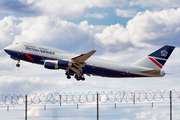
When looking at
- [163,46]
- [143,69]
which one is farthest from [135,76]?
[163,46]

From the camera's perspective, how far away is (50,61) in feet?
178

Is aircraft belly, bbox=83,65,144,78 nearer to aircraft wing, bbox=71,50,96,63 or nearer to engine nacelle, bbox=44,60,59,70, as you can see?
aircraft wing, bbox=71,50,96,63

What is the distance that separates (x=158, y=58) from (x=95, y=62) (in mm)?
15460

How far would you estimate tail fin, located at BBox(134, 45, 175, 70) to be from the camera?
56.8 metres

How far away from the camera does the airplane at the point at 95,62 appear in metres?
55.7

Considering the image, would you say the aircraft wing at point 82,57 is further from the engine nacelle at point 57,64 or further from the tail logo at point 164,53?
the tail logo at point 164,53

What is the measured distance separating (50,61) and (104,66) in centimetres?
1279

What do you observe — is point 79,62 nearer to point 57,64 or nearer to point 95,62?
point 95,62

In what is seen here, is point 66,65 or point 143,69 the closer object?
point 66,65

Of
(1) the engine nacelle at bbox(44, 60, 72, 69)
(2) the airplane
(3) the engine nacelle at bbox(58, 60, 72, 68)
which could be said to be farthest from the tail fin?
(1) the engine nacelle at bbox(44, 60, 72, 69)

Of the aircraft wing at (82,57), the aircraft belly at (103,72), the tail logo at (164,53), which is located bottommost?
the aircraft belly at (103,72)

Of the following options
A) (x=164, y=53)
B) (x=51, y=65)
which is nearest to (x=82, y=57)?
(x=51, y=65)

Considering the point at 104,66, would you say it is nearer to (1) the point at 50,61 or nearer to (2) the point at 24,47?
(1) the point at 50,61

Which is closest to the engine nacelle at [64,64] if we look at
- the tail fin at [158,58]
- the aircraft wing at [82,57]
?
the aircraft wing at [82,57]
